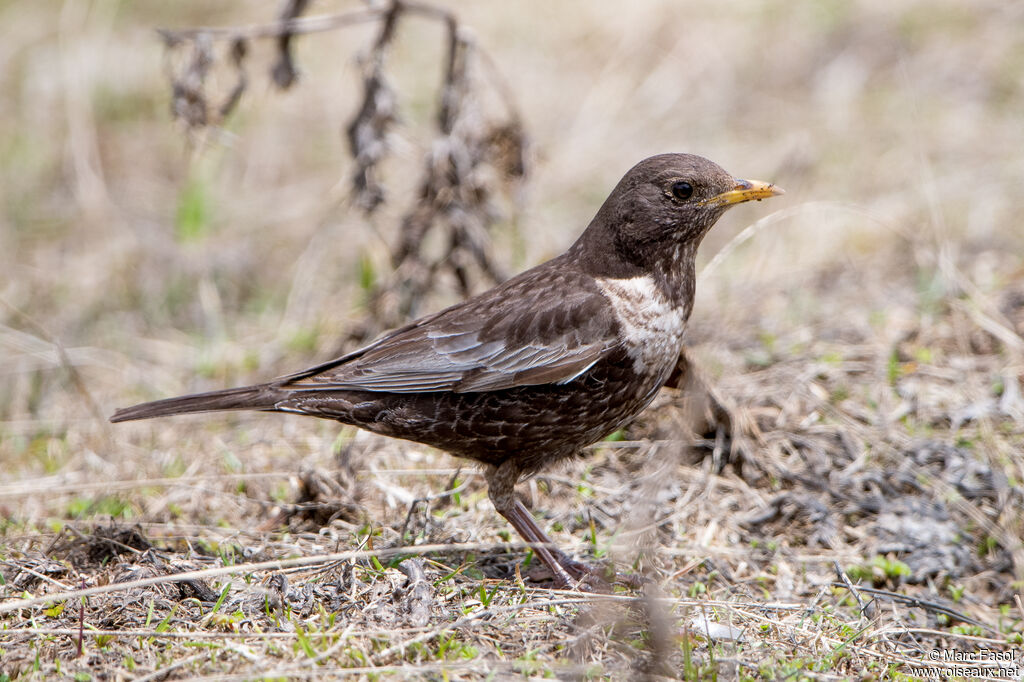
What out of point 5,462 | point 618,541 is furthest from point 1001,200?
point 5,462

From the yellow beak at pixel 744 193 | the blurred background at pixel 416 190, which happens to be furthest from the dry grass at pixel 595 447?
the yellow beak at pixel 744 193

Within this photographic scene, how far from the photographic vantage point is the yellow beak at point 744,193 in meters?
3.91

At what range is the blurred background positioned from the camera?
5715 mm

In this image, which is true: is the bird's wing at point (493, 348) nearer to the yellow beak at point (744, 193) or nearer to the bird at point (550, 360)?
the bird at point (550, 360)

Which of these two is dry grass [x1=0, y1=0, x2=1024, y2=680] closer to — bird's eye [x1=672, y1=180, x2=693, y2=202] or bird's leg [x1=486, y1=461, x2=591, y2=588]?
bird's leg [x1=486, y1=461, x2=591, y2=588]

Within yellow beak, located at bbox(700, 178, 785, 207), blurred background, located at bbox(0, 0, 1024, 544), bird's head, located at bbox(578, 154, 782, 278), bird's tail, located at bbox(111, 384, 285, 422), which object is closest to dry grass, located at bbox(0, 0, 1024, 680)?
blurred background, located at bbox(0, 0, 1024, 544)

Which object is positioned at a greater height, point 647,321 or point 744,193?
point 744,193

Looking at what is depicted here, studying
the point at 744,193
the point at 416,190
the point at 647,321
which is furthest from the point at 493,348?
the point at 416,190

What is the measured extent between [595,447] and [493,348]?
119cm

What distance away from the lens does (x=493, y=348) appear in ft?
13.2

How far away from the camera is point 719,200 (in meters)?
4.00

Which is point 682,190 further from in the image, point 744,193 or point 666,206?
point 744,193

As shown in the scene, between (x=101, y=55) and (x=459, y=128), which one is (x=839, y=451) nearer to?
(x=459, y=128)

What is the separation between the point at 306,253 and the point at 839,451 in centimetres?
439
